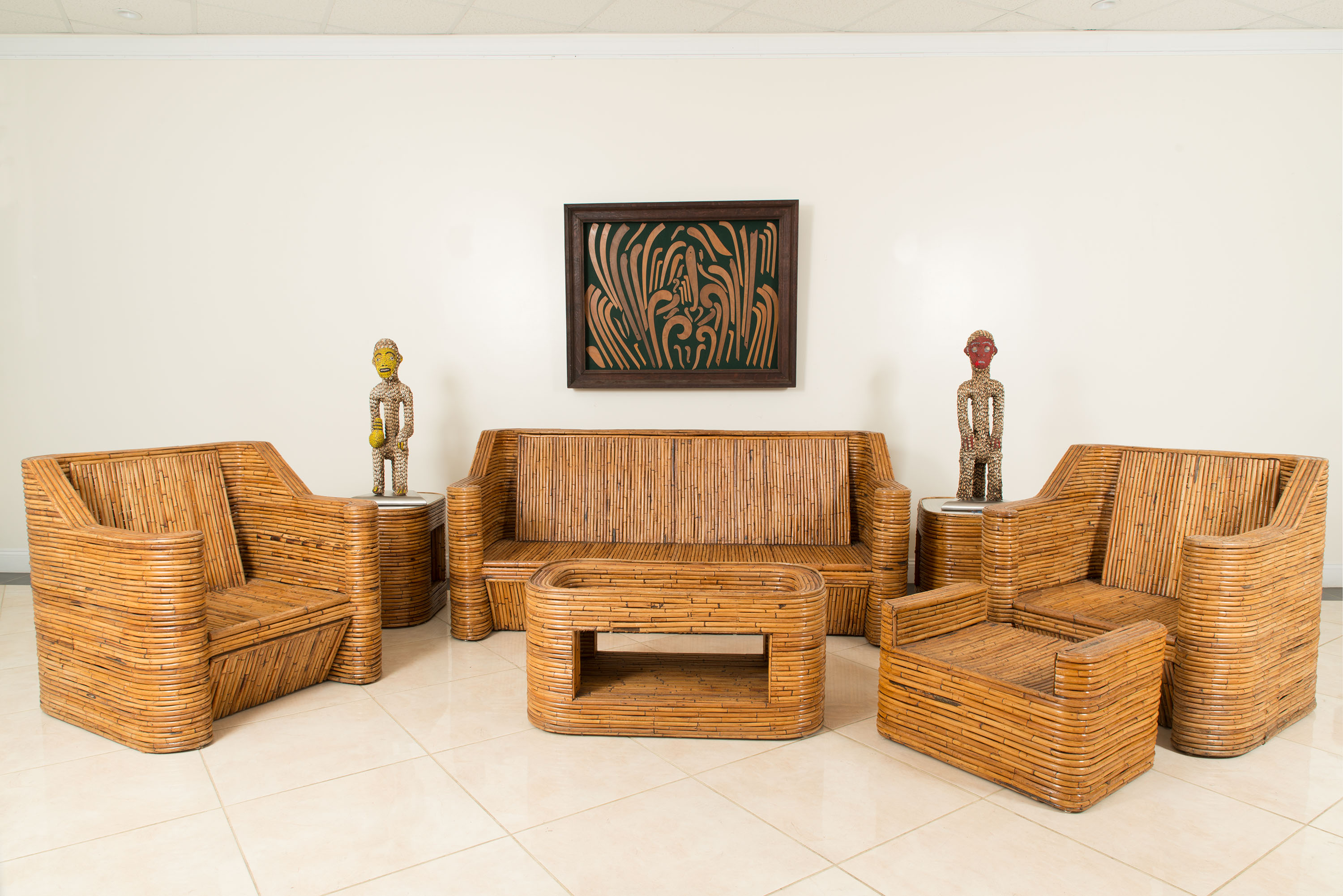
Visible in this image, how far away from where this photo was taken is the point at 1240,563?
8.14 ft

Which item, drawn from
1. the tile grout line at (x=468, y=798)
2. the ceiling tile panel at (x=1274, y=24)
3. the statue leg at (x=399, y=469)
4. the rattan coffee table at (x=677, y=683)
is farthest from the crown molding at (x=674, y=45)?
the tile grout line at (x=468, y=798)

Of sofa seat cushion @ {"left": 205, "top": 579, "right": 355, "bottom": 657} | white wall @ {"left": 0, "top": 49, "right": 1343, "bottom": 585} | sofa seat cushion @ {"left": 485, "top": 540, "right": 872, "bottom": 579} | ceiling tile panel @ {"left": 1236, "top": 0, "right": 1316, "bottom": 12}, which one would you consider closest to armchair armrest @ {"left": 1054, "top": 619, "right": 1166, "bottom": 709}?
sofa seat cushion @ {"left": 485, "top": 540, "right": 872, "bottom": 579}

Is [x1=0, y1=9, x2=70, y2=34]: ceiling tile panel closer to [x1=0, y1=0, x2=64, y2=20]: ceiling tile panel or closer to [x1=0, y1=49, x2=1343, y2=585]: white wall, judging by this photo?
[x1=0, y1=0, x2=64, y2=20]: ceiling tile panel

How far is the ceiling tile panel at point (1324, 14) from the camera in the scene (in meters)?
4.04

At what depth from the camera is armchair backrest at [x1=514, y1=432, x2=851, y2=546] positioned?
406cm

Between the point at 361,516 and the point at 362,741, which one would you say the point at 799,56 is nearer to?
the point at 361,516

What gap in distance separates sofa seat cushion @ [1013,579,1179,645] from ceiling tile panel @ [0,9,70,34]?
5660 millimetres

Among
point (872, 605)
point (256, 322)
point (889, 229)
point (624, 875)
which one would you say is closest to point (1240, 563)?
point (872, 605)

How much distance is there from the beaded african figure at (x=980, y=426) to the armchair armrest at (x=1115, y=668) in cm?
147

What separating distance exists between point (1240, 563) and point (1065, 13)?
3.14 metres

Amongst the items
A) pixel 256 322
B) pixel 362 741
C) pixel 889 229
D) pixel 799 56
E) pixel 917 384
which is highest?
pixel 799 56

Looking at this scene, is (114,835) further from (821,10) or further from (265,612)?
(821,10)

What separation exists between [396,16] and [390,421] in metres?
2.16

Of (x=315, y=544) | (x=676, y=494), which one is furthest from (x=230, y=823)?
(x=676, y=494)
